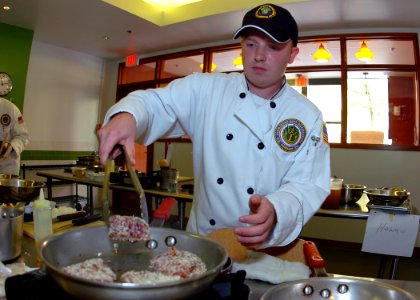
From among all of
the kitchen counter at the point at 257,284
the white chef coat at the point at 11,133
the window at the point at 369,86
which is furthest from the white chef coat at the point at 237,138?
the window at the point at 369,86

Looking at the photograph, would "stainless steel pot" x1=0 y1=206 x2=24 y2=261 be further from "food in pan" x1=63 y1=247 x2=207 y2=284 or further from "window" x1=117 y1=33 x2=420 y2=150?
"window" x1=117 y1=33 x2=420 y2=150

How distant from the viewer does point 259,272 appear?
1.13 m

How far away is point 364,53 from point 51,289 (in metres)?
5.32

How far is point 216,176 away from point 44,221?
71 cm

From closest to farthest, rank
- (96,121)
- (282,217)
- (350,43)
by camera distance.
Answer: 1. (282,217)
2. (350,43)
3. (96,121)

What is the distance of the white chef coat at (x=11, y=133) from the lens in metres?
4.42

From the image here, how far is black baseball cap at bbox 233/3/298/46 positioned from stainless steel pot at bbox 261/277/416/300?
85cm

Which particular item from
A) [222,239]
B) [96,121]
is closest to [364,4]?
[222,239]

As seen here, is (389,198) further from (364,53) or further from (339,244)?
(364,53)

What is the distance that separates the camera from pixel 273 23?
52.5 inches

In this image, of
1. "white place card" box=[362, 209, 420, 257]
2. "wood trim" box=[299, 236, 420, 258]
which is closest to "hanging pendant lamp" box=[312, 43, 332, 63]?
"wood trim" box=[299, 236, 420, 258]

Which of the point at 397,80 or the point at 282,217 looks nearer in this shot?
the point at 282,217

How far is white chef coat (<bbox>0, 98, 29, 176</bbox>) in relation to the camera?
4418mm

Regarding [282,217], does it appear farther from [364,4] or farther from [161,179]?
[364,4]
